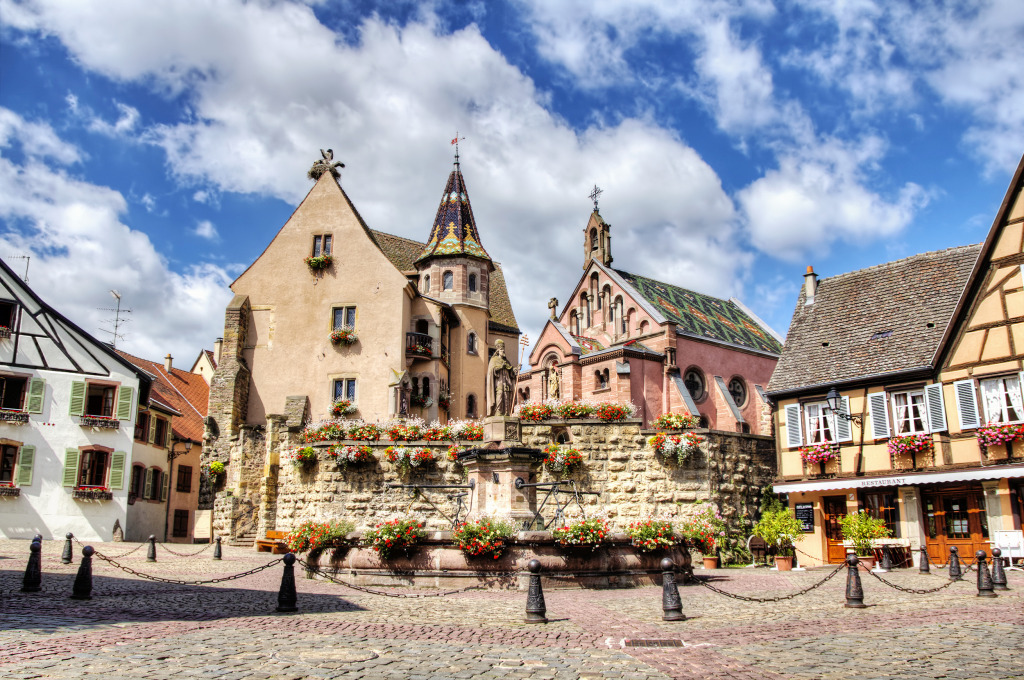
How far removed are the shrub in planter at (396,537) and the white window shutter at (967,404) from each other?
49.3 ft

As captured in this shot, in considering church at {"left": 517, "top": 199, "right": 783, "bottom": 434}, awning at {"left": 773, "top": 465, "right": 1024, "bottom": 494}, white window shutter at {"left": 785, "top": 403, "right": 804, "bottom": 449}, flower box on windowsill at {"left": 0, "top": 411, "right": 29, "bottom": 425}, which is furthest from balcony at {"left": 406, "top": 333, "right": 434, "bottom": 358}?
awning at {"left": 773, "top": 465, "right": 1024, "bottom": 494}

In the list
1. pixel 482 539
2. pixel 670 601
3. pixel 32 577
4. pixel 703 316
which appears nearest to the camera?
pixel 670 601

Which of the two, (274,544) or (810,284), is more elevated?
(810,284)

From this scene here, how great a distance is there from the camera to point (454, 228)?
38094 millimetres

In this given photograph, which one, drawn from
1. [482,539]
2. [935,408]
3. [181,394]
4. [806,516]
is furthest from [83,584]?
[181,394]

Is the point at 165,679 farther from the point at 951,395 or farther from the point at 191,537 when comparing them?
the point at 191,537

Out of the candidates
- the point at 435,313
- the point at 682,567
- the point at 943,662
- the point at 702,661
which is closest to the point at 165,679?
the point at 702,661

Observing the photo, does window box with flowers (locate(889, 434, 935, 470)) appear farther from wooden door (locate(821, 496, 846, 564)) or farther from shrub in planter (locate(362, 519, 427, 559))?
shrub in planter (locate(362, 519, 427, 559))

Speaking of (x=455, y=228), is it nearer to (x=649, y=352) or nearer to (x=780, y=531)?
(x=649, y=352)

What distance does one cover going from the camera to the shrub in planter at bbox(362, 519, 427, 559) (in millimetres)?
14469

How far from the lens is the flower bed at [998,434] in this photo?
2033cm

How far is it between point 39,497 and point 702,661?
26.5 meters

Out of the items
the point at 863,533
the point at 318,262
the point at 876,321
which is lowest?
the point at 863,533

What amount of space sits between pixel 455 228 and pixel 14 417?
62.9 feet
